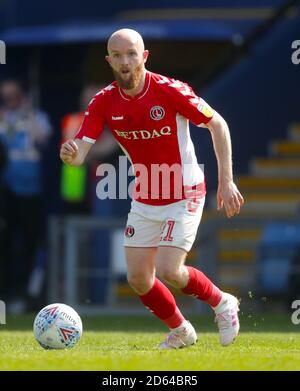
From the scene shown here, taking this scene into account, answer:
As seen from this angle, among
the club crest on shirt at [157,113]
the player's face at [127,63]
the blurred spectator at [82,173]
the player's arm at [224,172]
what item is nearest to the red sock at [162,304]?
the player's arm at [224,172]

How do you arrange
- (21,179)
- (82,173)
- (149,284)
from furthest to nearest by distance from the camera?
1. (82,173)
2. (21,179)
3. (149,284)

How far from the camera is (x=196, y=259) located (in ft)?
52.7

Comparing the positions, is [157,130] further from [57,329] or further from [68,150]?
[57,329]

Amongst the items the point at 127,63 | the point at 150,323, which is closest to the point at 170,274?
the point at 127,63

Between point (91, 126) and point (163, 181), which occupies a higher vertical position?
point (91, 126)

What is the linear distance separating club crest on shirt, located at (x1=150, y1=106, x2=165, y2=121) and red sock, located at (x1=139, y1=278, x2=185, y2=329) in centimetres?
113

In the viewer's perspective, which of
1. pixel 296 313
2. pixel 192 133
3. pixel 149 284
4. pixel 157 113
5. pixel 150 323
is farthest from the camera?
pixel 192 133

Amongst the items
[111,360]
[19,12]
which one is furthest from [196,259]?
[111,360]

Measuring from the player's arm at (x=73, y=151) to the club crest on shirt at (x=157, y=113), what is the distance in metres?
0.51

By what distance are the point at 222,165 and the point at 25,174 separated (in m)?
7.28

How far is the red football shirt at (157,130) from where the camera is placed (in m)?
9.55

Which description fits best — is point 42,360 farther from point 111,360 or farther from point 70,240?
point 70,240

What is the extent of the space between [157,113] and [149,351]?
1.59 metres

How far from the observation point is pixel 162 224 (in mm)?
9633
